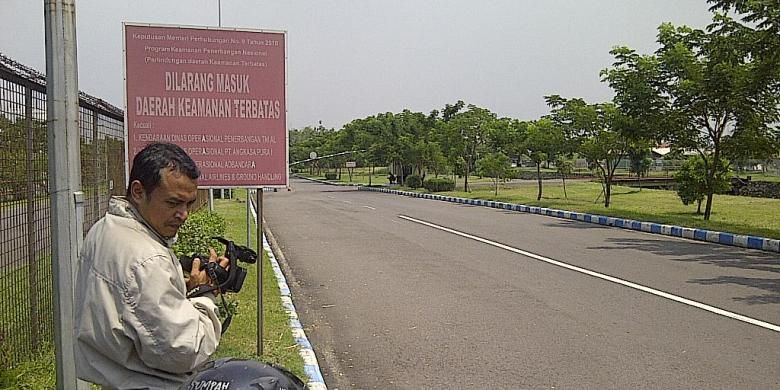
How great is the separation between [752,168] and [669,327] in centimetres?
7273

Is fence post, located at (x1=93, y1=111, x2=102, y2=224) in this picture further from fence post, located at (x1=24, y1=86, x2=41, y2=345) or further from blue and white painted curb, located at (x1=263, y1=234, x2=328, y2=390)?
blue and white painted curb, located at (x1=263, y1=234, x2=328, y2=390)

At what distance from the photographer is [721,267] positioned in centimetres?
1151

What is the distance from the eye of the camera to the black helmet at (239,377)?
213 cm

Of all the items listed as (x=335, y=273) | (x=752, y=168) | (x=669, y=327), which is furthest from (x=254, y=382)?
(x=752, y=168)

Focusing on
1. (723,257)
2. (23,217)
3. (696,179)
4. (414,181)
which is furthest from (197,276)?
(414,181)

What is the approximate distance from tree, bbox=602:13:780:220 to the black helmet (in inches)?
621

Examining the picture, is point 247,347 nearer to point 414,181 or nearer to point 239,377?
point 239,377

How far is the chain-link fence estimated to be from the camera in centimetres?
504

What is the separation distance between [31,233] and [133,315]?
3929 mm

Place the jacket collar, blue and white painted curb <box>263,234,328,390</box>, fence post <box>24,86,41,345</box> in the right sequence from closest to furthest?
the jacket collar, fence post <box>24,86,41,345</box>, blue and white painted curb <box>263,234,328,390</box>

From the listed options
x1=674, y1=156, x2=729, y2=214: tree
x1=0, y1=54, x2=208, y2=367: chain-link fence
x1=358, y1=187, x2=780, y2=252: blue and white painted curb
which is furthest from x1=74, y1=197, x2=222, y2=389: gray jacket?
x1=674, y1=156, x2=729, y2=214: tree

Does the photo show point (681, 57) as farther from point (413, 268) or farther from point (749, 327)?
point (749, 327)

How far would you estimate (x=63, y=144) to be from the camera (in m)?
4.00

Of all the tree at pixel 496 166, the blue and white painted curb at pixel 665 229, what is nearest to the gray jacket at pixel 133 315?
the blue and white painted curb at pixel 665 229
